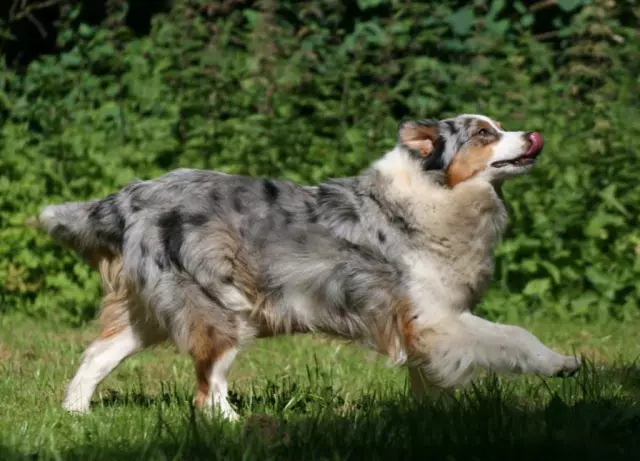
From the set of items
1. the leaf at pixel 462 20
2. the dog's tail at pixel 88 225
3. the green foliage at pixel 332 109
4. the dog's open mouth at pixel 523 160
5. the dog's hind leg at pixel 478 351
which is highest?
the dog's open mouth at pixel 523 160

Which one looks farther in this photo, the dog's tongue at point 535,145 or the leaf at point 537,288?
the leaf at point 537,288

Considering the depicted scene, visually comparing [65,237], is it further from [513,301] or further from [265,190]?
[513,301]

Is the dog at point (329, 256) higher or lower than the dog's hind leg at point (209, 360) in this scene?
higher

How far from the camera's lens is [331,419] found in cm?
455

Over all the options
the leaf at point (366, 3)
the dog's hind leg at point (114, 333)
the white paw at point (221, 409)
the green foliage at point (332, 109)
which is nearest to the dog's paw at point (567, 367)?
the white paw at point (221, 409)

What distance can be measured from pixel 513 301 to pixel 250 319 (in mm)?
3724

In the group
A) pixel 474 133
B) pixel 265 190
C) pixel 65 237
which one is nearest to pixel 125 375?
pixel 65 237

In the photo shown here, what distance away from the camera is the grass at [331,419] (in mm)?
4086

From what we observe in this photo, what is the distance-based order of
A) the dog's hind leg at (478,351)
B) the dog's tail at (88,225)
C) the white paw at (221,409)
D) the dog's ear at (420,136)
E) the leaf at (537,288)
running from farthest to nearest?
the leaf at (537,288) → the dog's ear at (420,136) → the dog's tail at (88,225) → the dog's hind leg at (478,351) → the white paw at (221,409)

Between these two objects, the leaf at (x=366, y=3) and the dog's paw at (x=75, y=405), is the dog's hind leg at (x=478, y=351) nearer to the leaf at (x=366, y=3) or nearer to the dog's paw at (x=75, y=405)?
the dog's paw at (x=75, y=405)

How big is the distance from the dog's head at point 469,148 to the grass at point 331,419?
3.38ft

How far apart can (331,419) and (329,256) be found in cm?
123

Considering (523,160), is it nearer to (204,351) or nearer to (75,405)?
(204,351)

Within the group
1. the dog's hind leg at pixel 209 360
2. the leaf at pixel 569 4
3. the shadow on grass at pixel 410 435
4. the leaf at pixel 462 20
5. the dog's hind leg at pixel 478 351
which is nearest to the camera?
the shadow on grass at pixel 410 435
